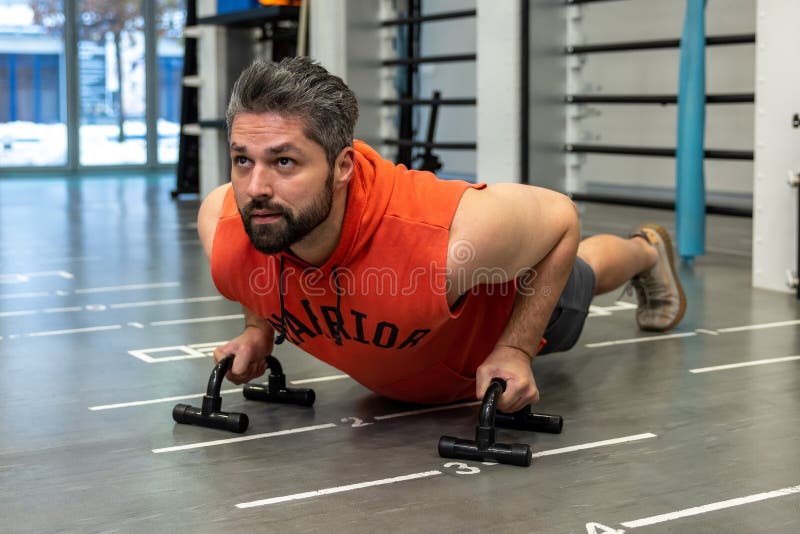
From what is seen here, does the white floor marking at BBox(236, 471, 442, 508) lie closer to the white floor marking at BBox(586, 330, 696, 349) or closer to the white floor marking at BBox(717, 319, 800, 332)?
the white floor marking at BBox(586, 330, 696, 349)

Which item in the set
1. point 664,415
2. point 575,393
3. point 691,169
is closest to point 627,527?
point 664,415

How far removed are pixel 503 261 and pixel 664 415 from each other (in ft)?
1.93

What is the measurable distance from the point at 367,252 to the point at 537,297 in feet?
1.23

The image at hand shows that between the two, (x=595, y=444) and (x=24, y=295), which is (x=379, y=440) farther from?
(x=24, y=295)

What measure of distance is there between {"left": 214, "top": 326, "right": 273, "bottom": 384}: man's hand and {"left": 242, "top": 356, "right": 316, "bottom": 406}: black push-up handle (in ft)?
0.23

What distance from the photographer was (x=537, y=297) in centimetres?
212

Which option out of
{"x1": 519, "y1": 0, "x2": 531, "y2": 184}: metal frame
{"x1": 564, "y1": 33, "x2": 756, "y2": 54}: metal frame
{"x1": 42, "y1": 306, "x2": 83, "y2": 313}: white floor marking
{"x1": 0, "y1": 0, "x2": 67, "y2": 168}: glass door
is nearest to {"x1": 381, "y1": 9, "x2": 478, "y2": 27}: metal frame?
{"x1": 519, "y1": 0, "x2": 531, "y2": 184}: metal frame

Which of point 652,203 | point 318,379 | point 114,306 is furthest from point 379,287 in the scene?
point 652,203

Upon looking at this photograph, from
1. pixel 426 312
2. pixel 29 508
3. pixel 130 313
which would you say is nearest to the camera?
pixel 29 508

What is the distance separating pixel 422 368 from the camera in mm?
2158

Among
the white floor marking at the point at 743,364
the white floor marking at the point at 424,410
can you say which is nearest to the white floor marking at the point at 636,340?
the white floor marking at the point at 743,364

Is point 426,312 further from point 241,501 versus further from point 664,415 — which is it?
point 664,415

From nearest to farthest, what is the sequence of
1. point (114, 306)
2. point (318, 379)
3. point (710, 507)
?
1. point (710, 507)
2. point (318, 379)
3. point (114, 306)

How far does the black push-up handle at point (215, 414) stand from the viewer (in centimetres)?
218
